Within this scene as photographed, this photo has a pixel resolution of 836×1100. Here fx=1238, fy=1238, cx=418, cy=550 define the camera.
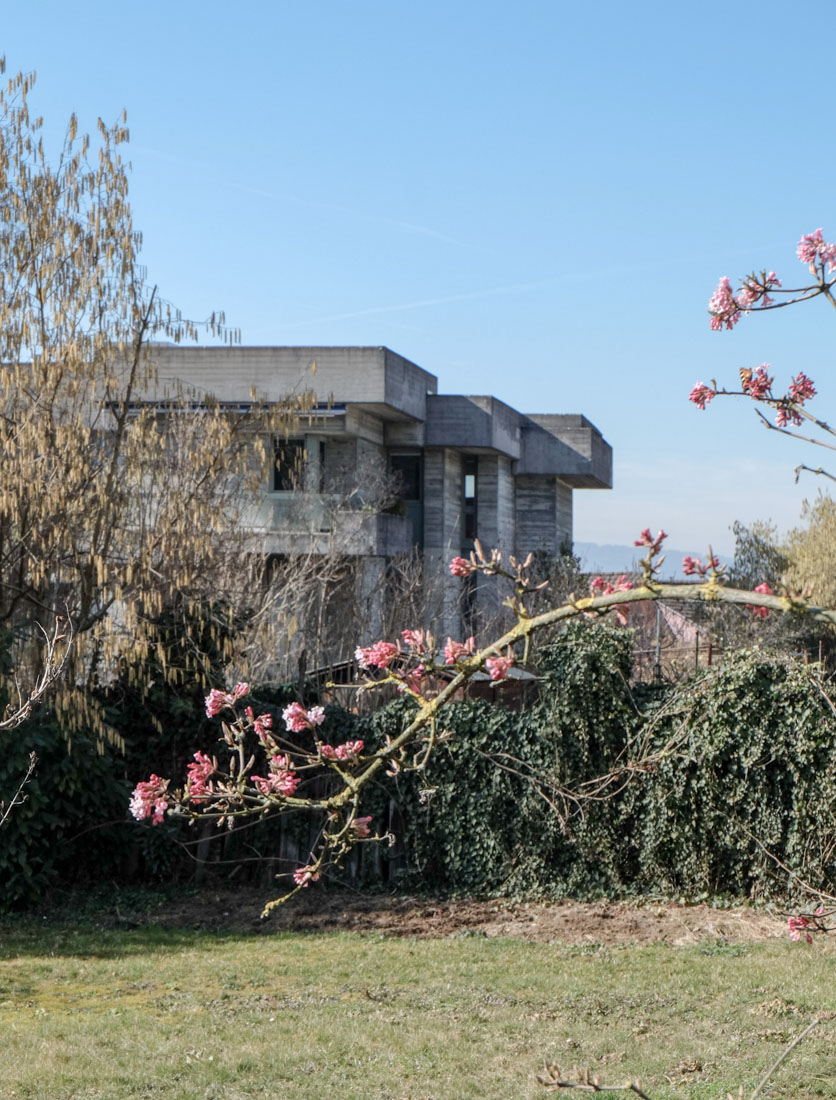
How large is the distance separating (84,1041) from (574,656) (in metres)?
6.47

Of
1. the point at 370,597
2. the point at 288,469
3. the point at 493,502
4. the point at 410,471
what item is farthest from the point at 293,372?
Result: the point at 493,502

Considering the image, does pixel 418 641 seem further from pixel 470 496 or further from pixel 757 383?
pixel 470 496

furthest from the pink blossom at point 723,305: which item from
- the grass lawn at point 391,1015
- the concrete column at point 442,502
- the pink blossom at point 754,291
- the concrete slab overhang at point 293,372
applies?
the concrete column at point 442,502

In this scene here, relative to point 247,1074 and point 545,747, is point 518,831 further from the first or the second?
point 247,1074

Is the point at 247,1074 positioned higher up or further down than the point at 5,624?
further down

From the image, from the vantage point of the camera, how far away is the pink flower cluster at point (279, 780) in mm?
2574

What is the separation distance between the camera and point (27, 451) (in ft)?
40.9

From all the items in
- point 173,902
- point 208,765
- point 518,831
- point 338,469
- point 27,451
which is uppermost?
point 338,469

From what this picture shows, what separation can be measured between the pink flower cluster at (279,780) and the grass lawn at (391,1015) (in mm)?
4731

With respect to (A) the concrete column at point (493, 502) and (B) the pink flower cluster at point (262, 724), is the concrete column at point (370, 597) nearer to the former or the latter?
(A) the concrete column at point (493, 502)

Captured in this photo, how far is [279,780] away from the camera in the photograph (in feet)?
8.87

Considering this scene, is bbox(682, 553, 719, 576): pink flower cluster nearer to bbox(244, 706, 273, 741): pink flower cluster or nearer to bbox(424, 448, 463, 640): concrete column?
bbox(244, 706, 273, 741): pink flower cluster

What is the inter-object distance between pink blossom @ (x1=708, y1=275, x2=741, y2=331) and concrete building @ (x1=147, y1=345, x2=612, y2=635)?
68.8ft

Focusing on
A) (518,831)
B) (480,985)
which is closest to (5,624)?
(518,831)
